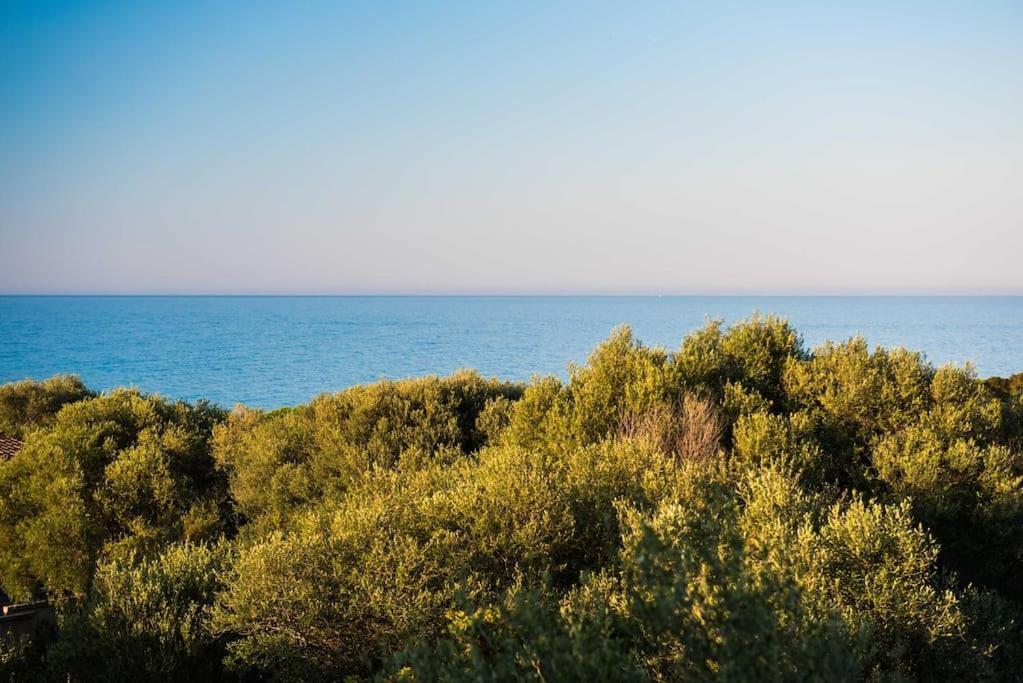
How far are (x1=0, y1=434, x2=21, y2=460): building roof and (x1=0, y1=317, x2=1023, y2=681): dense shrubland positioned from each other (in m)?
2.74

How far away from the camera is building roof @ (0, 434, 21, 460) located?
27.0 metres

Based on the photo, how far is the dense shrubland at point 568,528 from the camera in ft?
24.4

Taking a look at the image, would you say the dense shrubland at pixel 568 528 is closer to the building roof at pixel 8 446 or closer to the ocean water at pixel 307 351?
the building roof at pixel 8 446

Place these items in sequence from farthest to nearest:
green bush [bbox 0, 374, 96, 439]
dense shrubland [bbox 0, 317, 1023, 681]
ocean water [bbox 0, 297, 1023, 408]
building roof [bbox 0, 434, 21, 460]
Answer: ocean water [bbox 0, 297, 1023, 408], green bush [bbox 0, 374, 96, 439], building roof [bbox 0, 434, 21, 460], dense shrubland [bbox 0, 317, 1023, 681]

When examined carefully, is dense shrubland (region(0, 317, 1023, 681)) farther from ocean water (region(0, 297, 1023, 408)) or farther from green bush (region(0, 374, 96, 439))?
ocean water (region(0, 297, 1023, 408))

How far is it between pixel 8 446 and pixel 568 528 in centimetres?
2656

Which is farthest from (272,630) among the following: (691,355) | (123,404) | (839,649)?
(123,404)

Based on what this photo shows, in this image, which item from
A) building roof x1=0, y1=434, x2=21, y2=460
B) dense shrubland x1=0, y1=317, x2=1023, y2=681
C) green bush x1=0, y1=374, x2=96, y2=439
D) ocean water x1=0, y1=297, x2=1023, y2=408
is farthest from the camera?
ocean water x1=0, y1=297, x2=1023, y2=408

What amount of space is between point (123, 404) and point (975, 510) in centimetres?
2598

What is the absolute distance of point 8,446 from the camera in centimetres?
2850

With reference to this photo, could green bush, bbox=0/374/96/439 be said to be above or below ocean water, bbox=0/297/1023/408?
above

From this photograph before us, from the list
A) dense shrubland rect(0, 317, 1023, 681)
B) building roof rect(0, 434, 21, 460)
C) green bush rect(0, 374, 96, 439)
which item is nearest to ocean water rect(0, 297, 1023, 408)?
green bush rect(0, 374, 96, 439)

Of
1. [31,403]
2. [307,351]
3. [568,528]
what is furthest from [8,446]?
[307,351]

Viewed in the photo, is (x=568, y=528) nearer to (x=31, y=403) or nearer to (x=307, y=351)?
(x=31, y=403)
